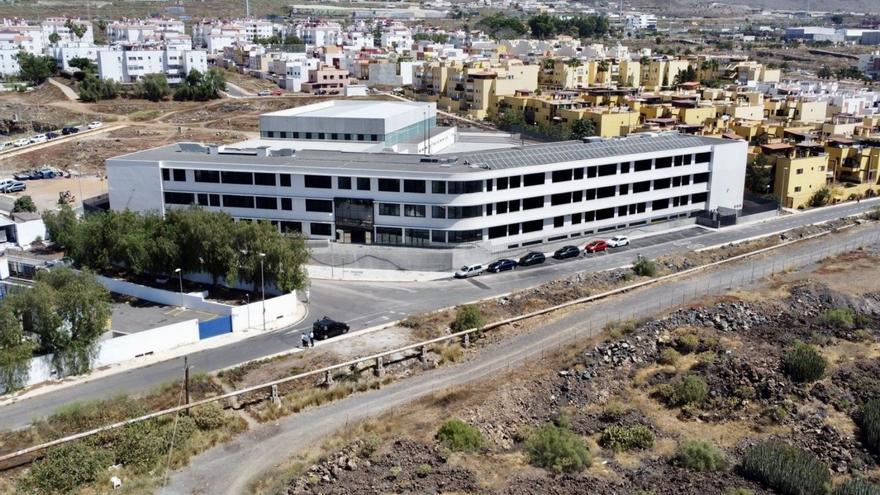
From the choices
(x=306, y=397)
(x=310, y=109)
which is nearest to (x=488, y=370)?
(x=306, y=397)

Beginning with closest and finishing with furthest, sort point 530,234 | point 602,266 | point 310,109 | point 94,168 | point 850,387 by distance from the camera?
point 850,387
point 602,266
point 530,234
point 310,109
point 94,168

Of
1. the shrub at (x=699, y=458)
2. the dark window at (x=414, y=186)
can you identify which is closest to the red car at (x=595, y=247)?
the dark window at (x=414, y=186)

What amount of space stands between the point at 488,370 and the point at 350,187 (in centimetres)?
2358

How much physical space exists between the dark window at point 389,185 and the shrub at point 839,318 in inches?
1132

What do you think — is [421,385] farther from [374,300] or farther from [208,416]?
[374,300]

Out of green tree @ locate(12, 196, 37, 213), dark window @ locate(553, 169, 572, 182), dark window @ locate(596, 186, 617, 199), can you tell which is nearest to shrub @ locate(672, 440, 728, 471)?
dark window @ locate(553, 169, 572, 182)

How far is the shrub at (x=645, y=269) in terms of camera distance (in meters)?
52.6

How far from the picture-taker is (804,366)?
3812 centimetres

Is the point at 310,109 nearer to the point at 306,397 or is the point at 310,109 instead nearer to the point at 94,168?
the point at 94,168

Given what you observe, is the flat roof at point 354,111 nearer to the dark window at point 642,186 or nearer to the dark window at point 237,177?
the dark window at point 237,177

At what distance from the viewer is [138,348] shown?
40688 mm

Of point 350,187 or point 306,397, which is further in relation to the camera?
point 350,187

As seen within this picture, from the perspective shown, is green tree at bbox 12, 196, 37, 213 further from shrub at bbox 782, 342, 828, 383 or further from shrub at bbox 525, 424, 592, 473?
shrub at bbox 782, 342, 828, 383

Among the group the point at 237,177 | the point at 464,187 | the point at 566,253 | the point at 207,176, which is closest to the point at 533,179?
the point at 566,253
